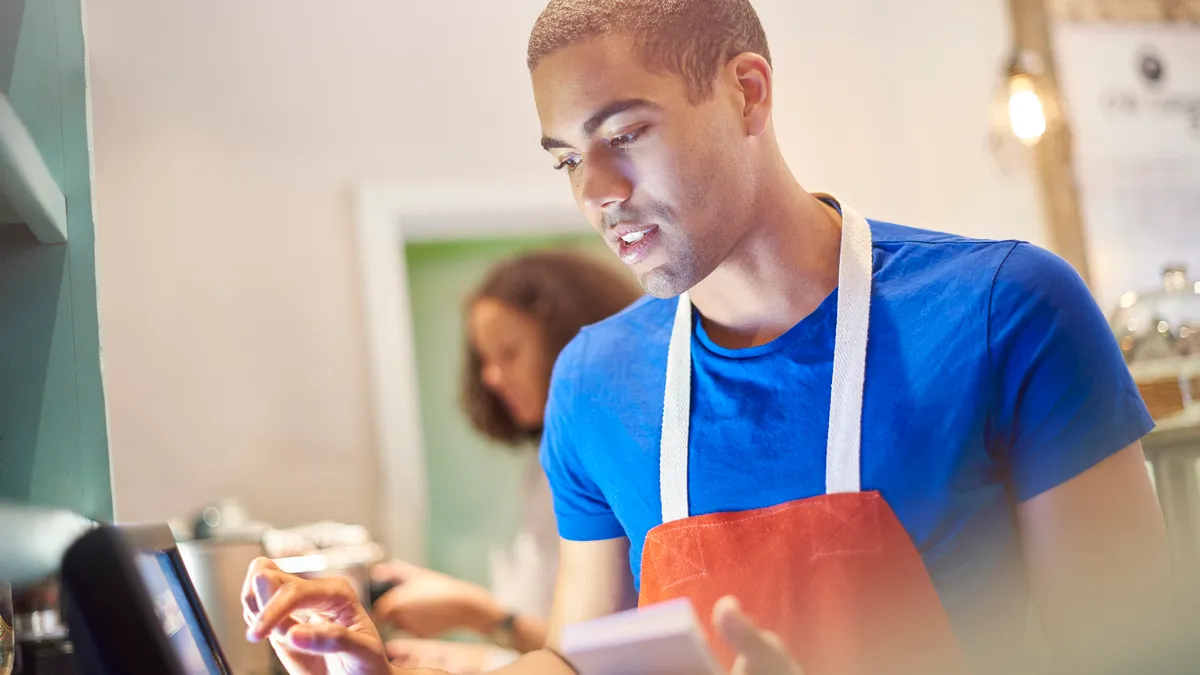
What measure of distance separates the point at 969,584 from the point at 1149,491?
15 cm

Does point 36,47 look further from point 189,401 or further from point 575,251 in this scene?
point 189,401

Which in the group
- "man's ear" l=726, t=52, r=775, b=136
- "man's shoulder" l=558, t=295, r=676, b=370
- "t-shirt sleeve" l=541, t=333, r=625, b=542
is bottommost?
"t-shirt sleeve" l=541, t=333, r=625, b=542

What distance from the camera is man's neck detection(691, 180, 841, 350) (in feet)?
3.31

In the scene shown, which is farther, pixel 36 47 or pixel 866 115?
pixel 866 115

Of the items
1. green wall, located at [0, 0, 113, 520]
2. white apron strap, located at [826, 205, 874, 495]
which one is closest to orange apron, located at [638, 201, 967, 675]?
white apron strap, located at [826, 205, 874, 495]

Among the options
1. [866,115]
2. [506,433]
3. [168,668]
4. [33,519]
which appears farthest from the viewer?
[506,433]

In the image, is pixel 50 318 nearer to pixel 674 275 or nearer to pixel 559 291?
pixel 674 275

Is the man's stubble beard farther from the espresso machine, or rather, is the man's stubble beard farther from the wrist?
the wrist

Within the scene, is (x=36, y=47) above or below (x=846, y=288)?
above

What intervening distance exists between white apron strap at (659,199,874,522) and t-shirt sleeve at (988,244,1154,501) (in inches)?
4.3

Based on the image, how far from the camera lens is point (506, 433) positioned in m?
2.34

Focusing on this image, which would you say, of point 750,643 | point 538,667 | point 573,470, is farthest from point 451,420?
point 750,643

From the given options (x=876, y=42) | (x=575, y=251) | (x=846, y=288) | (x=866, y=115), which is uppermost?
(x=876, y=42)

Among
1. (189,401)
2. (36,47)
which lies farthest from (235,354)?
(36,47)
